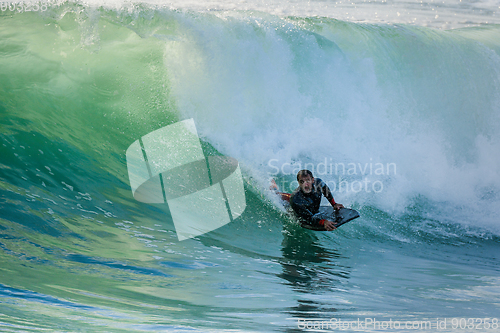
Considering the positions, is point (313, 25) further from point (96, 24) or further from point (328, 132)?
point (96, 24)

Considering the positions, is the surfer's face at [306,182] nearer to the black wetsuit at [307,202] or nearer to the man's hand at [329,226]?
the black wetsuit at [307,202]

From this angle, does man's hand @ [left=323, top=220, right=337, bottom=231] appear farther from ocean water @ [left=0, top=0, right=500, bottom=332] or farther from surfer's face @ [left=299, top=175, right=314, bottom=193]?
surfer's face @ [left=299, top=175, right=314, bottom=193]

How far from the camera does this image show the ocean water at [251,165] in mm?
2838

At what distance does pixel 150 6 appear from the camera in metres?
6.07

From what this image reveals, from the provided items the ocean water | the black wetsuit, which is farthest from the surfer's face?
the ocean water

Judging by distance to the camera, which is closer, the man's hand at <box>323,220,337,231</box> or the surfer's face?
the man's hand at <box>323,220,337,231</box>

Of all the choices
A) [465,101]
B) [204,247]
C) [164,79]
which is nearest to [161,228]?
[204,247]

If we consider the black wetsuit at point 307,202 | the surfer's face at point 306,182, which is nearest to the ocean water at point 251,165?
the black wetsuit at point 307,202

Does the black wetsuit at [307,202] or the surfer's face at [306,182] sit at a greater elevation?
the surfer's face at [306,182]

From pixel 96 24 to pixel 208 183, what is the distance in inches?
113

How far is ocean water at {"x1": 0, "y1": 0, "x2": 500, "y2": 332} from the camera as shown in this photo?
2838 millimetres

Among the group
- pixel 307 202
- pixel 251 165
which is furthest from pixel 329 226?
pixel 251 165

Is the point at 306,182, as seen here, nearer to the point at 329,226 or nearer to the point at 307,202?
the point at 307,202

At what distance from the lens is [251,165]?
19.4 feet
